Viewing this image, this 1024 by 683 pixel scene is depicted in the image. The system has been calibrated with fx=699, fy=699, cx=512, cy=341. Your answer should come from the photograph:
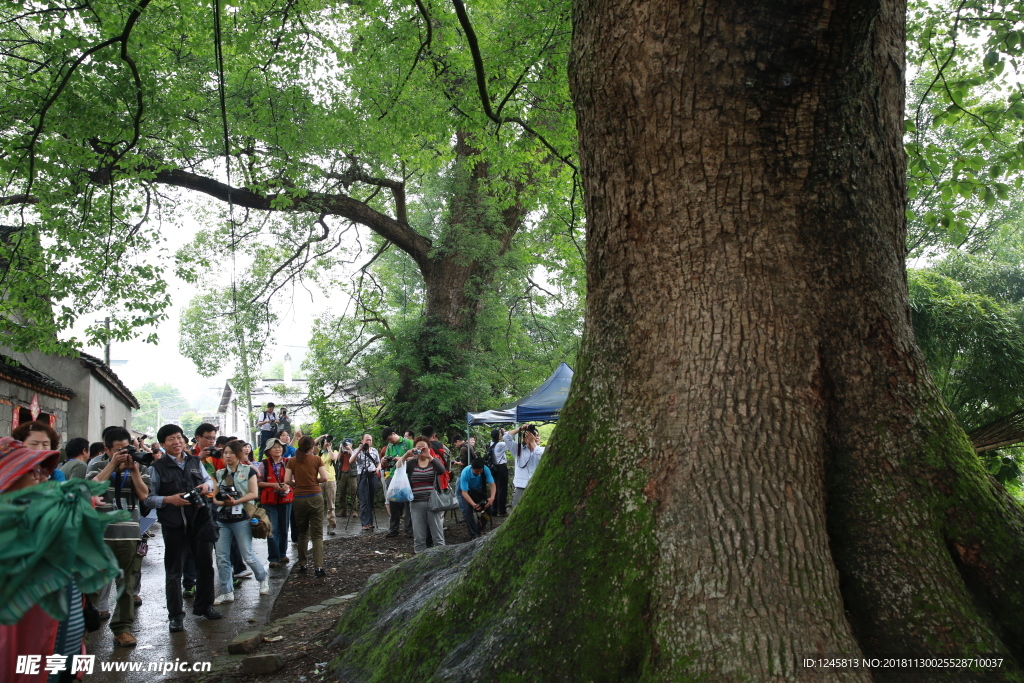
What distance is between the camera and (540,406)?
13.7m

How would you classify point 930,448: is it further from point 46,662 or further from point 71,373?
point 71,373

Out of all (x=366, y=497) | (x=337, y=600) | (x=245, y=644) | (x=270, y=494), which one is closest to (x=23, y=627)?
(x=245, y=644)

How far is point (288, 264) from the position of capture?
62.1ft

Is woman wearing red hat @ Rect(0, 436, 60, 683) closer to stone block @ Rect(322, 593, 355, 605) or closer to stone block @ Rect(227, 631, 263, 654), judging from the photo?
stone block @ Rect(227, 631, 263, 654)

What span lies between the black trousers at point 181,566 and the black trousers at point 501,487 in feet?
26.7

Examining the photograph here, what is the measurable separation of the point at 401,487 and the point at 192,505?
12.2ft

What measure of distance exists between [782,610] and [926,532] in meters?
0.85

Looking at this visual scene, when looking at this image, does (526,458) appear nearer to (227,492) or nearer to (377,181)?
(227,492)

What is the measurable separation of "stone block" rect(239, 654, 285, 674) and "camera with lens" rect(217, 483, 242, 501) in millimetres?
3348

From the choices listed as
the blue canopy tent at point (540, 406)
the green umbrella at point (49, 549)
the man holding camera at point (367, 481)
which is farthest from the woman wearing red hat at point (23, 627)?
the man holding camera at point (367, 481)

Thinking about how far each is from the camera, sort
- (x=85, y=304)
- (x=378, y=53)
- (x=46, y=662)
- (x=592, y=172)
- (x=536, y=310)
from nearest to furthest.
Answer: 1. (x=46, y=662)
2. (x=592, y=172)
3. (x=85, y=304)
4. (x=378, y=53)
5. (x=536, y=310)

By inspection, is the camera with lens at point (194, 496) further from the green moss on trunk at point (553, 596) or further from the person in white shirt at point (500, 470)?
the person in white shirt at point (500, 470)

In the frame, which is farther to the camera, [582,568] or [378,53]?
[378,53]

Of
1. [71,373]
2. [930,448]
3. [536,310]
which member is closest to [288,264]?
[536,310]
